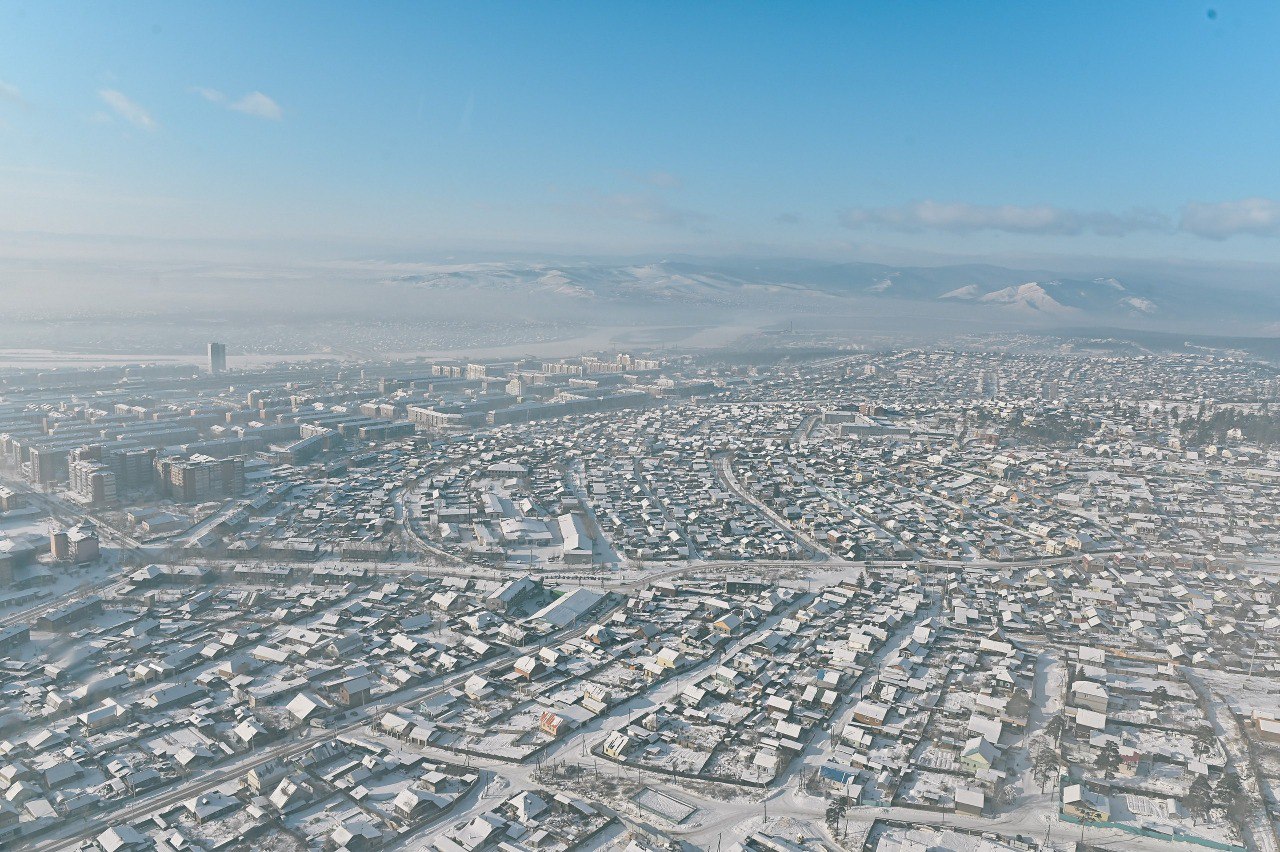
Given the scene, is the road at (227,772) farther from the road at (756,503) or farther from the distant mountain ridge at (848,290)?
the distant mountain ridge at (848,290)

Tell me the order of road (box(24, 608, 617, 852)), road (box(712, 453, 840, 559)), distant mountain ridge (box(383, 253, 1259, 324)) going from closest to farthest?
road (box(24, 608, 617, 852)) → road (box(712, 453, 840, 559)) → distant mountain ridge (box(383, 253, 1259, 324))

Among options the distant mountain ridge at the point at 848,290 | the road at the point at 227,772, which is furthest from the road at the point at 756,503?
the distant mountain ridge at the point at 848,290

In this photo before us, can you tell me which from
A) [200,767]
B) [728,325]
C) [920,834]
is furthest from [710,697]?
[728,325]

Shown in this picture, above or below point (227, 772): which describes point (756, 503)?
above

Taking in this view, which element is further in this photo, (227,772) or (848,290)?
(848,290)

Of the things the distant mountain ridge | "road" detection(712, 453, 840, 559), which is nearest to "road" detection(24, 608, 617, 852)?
"road" detection(712, 453, 840, 559)

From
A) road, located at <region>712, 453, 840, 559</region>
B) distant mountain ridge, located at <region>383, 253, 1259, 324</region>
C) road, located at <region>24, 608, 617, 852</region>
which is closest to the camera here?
road, located at <region>24, 608, 617, 852</region>

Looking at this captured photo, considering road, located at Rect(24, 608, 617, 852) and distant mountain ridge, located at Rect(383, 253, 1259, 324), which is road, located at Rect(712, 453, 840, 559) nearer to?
road, located at Rect(24, 608, 617, 852)

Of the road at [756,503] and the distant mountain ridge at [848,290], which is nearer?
the road at [756,503]

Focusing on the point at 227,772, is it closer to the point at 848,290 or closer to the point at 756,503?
the point at 756,503

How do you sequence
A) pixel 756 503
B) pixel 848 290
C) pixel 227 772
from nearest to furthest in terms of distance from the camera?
pixel 227 772 → pixel 756 503 → pixel 848 290

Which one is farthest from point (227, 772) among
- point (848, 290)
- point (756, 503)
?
point (848, 290)
